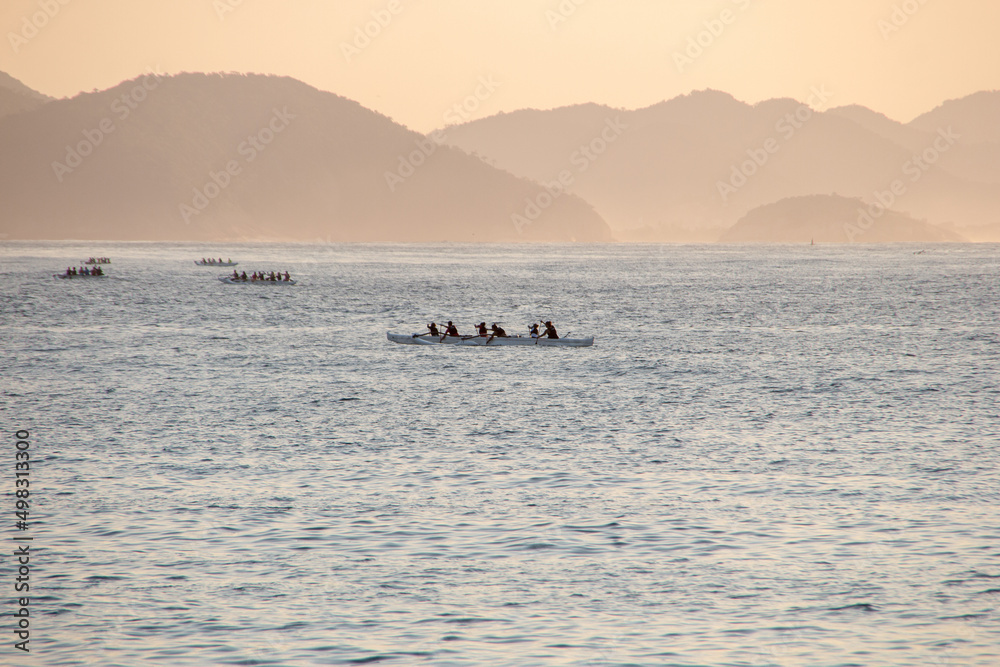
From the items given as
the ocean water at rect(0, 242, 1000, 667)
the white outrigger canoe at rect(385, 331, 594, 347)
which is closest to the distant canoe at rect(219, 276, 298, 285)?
the white outrigger canoe at rect(385, 331, 594, 347)

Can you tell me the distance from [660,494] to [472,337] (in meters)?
34.0

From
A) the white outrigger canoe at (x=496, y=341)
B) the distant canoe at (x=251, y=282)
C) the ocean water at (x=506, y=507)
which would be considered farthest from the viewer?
the distant canoe at (x=251, y=282)

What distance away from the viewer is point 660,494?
2536cm

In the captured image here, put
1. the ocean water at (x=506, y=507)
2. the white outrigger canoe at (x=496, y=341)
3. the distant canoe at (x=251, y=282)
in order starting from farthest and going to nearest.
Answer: the distant canoe at (x=251, y=282) → the white outrigger canoe at (x=496, y=341) → the ocean water at (x=506, y=507)

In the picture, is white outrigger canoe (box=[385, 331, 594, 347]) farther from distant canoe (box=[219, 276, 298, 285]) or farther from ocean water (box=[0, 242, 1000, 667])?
distant canoe (box=[219, 276, 298, 285])

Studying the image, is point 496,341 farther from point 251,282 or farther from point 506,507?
point 251,282

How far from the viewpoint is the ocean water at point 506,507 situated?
1680 cm

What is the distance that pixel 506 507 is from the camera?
79.0 ft

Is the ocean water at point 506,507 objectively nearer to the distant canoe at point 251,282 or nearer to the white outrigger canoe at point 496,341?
the white outrigger canoe at point 496,341

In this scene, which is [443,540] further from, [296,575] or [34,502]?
[34,502]

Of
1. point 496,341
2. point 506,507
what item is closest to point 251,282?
point 496,341

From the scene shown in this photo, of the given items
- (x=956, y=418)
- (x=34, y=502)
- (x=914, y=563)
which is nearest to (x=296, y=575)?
(x=34, y=502)

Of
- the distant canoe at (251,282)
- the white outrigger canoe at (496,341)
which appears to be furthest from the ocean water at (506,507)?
the distant canoe at (251,282)

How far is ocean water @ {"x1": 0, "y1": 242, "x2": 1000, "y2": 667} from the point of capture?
16797 mm
